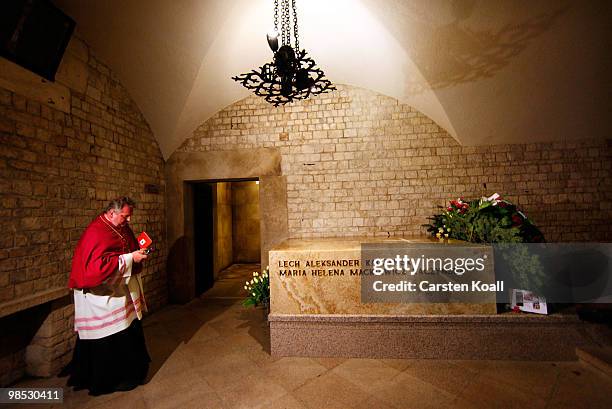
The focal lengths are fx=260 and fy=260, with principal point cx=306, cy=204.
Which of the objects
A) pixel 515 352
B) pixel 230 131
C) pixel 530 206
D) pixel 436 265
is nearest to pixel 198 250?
pixel 230 131

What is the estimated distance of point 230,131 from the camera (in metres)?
5.36

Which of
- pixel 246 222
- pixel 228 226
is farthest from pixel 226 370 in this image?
pixel 246 222

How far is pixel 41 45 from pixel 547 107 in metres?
7.24

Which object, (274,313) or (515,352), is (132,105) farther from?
(515,352)

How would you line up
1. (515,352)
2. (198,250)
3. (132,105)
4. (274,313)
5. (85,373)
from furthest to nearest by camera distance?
(198,250) → (132,105) → (274,313) → (515,352) → (85,373)

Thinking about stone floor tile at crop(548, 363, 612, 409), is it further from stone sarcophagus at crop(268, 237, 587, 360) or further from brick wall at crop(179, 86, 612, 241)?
brick wall at crop(179, 86, 612, 241)

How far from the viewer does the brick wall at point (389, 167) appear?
15.9 feet

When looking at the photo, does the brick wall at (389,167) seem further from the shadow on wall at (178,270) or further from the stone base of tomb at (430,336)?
the stone base of tomb at (430,336)

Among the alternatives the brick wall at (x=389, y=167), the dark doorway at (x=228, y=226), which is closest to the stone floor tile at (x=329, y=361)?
the brick wall at (x=389, y=167)

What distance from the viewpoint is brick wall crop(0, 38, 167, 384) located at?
2.57 m

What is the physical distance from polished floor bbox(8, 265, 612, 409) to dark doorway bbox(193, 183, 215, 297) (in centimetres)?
243

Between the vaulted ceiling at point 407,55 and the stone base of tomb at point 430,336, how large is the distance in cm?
348

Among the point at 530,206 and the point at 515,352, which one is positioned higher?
the point at 530,206

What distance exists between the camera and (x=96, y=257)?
2297 millimetres
